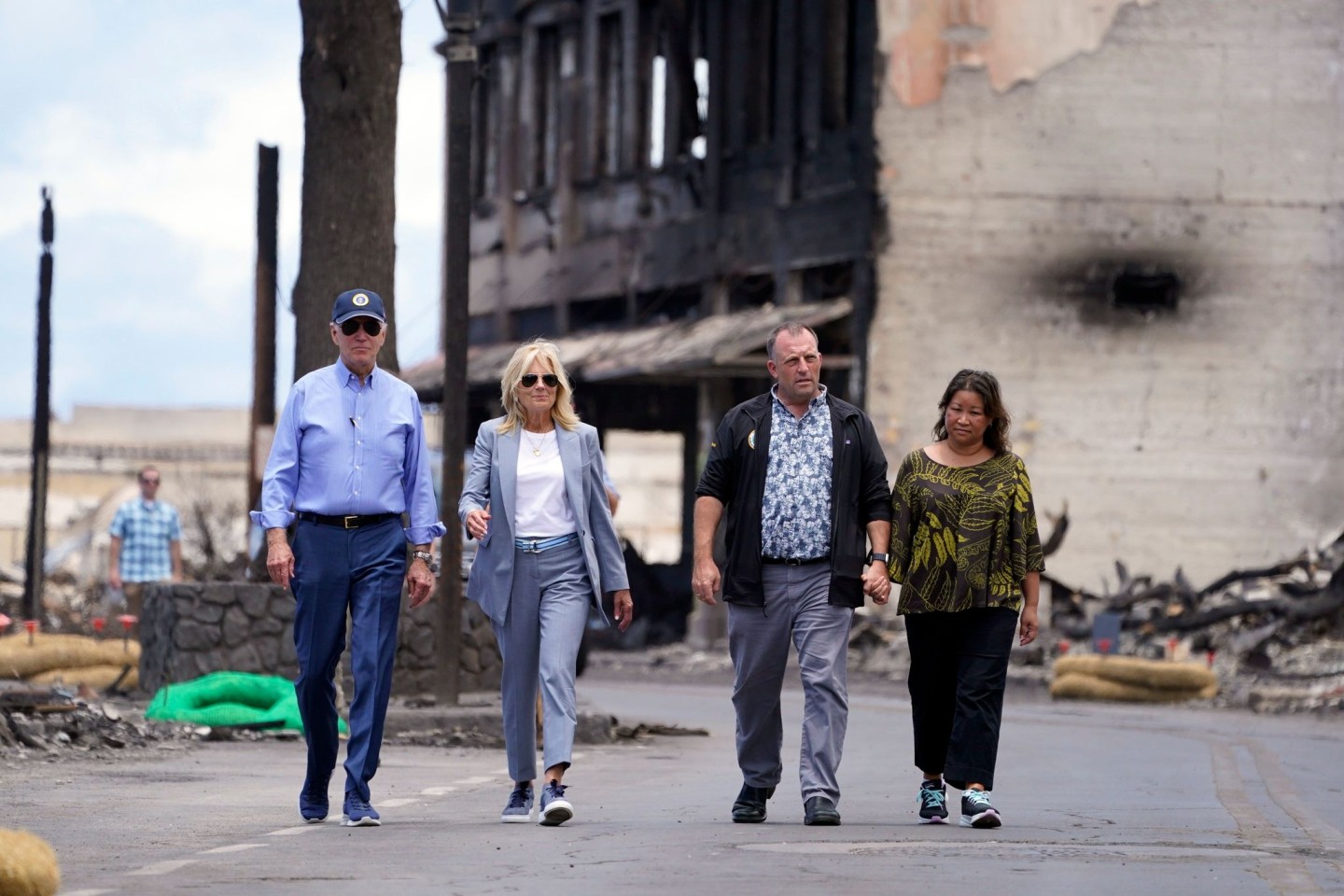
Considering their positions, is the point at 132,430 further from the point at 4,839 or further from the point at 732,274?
the point at 4,839

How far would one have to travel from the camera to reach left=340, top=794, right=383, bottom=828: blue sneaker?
984cm

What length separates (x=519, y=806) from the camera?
10.2m

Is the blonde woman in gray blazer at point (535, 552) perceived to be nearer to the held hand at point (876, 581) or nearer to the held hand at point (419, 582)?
the held hand at point (419, 582)

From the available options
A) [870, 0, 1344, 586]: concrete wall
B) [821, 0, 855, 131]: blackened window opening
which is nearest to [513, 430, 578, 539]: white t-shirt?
[870, 0, 1344, 586]: concrete wall

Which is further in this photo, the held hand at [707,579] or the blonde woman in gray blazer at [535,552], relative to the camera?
the blonde woman in gray blazer at [535,552]

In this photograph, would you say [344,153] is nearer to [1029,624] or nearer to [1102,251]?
[1029,624]

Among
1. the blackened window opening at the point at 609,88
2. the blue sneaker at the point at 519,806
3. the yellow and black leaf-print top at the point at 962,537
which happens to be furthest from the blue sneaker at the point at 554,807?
the blackened window opening at the point at 609,88

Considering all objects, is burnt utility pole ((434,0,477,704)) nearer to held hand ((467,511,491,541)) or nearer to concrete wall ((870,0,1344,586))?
held hand ((467,511,491,541))

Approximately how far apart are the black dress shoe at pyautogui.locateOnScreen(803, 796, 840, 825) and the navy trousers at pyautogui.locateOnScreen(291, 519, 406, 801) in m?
1.65

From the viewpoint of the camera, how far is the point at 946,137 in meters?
32.1

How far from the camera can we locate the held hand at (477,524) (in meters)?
10.0

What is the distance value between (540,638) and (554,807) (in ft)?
2.45

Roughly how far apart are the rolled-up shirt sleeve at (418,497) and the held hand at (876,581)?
1.66 meters

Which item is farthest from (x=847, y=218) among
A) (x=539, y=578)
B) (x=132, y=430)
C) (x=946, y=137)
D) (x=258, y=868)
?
(x=132, y=430)
